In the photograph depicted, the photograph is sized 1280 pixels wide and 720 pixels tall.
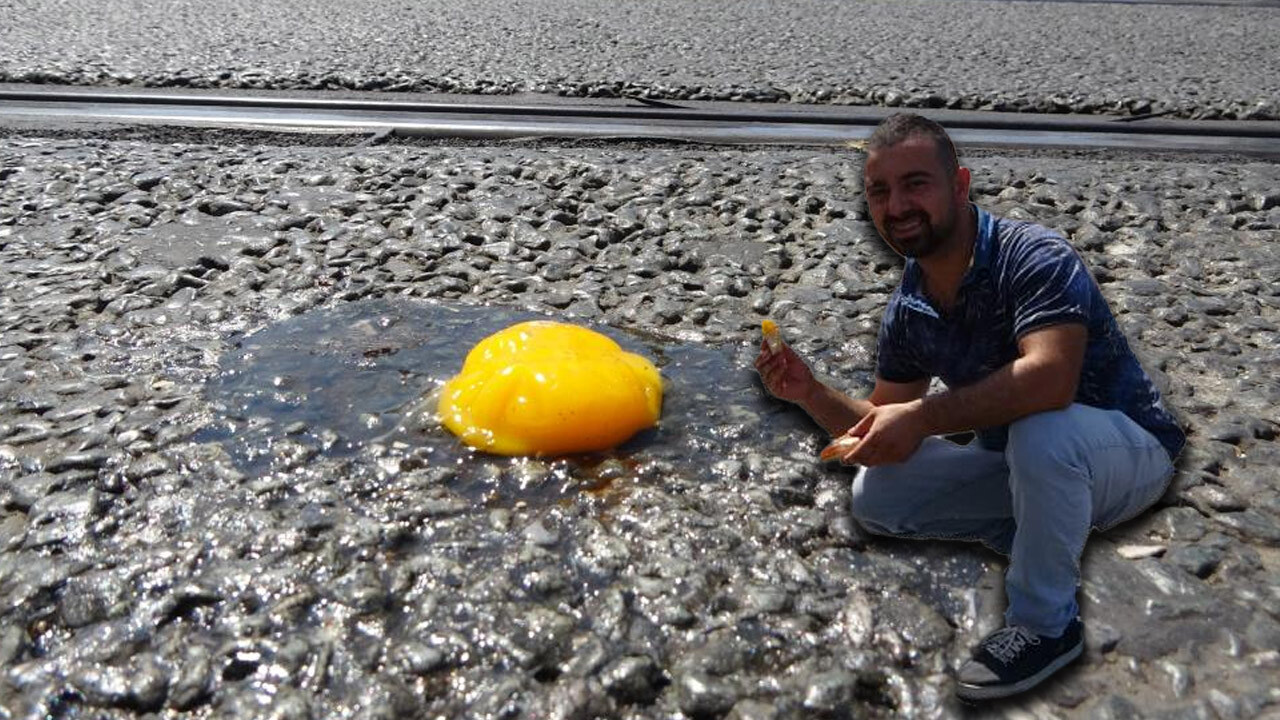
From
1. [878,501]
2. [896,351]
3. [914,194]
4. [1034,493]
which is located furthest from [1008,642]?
[914,194]

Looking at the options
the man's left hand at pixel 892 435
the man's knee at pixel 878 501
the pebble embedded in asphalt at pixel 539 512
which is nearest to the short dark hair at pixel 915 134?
the man's left hand at pixel 892 435

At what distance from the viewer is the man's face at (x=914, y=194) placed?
8.30 ft

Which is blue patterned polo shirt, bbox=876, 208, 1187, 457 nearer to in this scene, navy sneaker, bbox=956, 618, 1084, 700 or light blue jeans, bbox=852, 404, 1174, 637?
light blue jeans, bbox=852, 404, 1174, 637

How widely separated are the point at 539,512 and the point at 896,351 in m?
0.92

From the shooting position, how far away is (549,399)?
3271mm

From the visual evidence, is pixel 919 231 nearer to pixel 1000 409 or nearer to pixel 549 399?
pixel 1000 409

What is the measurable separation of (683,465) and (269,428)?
1107 mm

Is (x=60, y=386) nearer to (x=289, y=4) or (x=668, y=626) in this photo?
(x=668, y=626)

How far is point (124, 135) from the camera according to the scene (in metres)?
6.29

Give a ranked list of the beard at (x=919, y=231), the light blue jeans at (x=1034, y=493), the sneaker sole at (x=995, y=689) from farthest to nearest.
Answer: the beard at (x=919, y=231)
the light blue jeans at (x=1034, y=493)
the sneaker sole at (x=995, y=689)

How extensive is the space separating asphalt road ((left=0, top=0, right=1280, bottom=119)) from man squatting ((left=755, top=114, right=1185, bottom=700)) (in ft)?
15.3

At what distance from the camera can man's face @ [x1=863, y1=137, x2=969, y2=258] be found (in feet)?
8.30

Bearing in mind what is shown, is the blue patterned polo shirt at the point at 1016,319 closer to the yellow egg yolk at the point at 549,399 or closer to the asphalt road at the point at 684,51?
the yellow egg yolk at the point at 549,399

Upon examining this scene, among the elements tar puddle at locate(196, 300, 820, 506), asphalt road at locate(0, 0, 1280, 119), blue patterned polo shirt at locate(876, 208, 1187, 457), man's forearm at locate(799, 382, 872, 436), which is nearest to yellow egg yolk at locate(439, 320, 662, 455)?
tar puddle at locate(196, 300, 820, 506)
